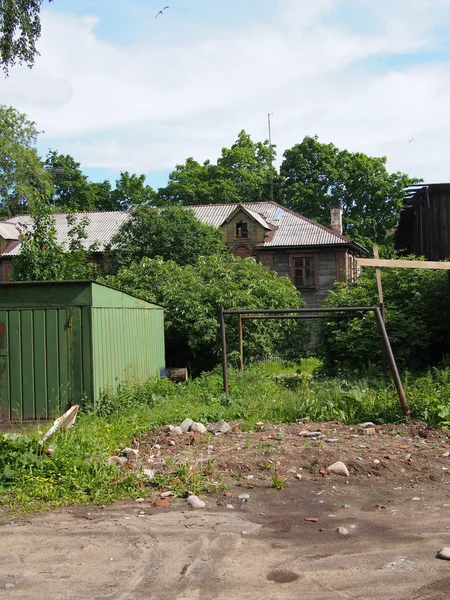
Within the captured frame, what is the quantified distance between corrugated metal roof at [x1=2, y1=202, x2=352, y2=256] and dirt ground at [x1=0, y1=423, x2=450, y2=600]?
2720 cm

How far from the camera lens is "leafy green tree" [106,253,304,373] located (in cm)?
1781

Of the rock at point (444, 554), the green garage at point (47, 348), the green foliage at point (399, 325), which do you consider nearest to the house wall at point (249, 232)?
the green foliage at point (399, 325)

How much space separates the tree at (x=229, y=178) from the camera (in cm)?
5169

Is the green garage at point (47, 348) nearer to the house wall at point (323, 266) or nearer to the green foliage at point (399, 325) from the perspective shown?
the green foliage at point (399, 325)

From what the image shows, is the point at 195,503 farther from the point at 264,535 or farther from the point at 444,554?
the point at 444,554

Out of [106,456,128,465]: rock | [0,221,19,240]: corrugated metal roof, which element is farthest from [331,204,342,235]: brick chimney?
[106,456,128,465]: rock

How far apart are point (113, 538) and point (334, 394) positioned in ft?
17.8

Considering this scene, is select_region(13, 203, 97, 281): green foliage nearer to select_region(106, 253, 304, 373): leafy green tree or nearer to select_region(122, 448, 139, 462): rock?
select_region(106, 253, 304, 373): leafy green tree

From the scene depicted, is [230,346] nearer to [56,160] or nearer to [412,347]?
[412,347]

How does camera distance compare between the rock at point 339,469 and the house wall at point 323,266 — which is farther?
the house wall at point 323,266

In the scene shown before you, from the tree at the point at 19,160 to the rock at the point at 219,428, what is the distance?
1086 inches

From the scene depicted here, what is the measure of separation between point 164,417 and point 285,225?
28938 millimetres

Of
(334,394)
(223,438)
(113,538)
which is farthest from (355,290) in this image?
(113,538)

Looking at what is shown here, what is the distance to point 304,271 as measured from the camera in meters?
35.6
